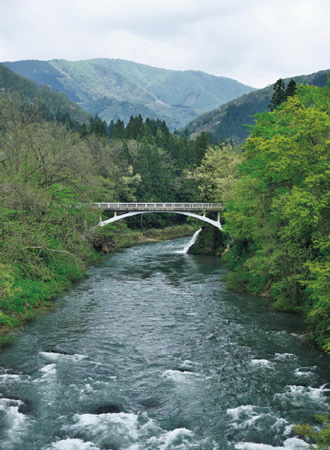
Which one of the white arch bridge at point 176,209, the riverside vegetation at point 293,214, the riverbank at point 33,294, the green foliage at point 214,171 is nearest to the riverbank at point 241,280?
the riverside vegetation at point 293,214

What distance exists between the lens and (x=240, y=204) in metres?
31.9

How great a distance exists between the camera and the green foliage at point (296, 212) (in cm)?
1989

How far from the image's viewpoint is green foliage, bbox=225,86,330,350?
19.9 metres

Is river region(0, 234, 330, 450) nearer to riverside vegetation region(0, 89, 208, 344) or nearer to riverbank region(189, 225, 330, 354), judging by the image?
riverbank region(189, 225, 330, 354)

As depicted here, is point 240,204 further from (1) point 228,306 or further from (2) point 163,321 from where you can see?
(2) point 163,321

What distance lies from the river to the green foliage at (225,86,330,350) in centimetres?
191

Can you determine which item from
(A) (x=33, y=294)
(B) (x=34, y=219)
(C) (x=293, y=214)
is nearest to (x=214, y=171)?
(B) (x=34, y=219)

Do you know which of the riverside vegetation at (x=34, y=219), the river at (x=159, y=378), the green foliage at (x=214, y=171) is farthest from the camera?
the green foliage at (x=214, y=171)

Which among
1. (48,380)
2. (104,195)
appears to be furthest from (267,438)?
(104,195)

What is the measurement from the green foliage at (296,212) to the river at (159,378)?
6.28 feet

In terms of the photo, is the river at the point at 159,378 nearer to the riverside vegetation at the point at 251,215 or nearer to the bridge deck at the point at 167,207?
the riverside vegetation at the point at 251,215

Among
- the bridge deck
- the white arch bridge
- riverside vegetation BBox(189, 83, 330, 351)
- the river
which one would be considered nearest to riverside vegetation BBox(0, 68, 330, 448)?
riverside vegetation BBox(189, 83, 330, 351)

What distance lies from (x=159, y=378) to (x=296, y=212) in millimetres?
9691

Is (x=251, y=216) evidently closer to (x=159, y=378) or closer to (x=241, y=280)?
(x=241, y=280)
